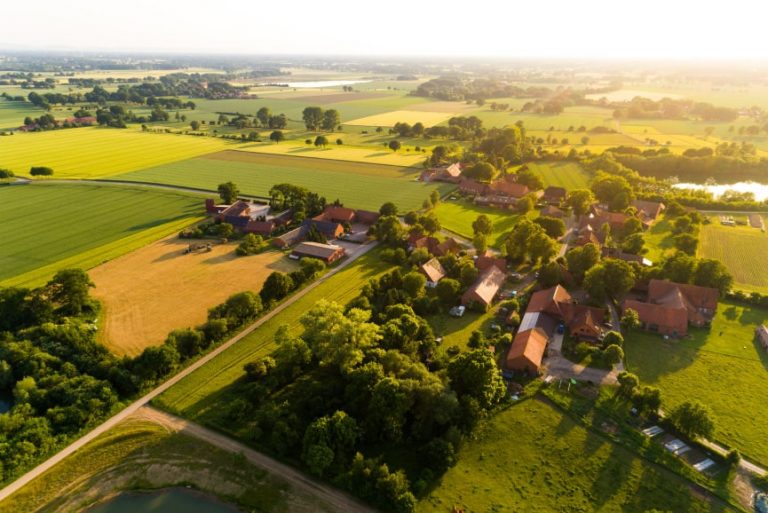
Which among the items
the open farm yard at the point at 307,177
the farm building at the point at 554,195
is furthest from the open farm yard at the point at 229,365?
the farm building at the point at 554,195

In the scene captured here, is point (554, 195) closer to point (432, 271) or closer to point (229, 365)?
point (432, 271)

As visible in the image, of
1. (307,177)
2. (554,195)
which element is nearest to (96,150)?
(307,177)

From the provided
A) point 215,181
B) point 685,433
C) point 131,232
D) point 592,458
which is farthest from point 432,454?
point 215,181

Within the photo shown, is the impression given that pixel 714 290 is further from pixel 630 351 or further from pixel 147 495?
pixel 147 495

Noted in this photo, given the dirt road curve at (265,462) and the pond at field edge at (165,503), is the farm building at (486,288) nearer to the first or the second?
the dirt road curve at (265,462)

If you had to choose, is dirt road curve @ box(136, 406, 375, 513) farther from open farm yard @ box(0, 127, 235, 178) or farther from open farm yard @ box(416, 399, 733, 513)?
open farm yard @ box(0, 127, 235, 178)

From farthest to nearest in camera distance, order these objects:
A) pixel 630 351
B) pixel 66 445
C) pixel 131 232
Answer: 1. pixel 131 232
2. pixel 630 351
3. pixel 66 445

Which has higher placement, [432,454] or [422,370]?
[422,370]

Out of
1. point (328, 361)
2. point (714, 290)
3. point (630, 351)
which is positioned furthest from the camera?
point (714, 290)
